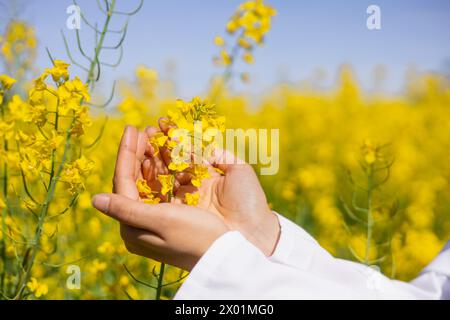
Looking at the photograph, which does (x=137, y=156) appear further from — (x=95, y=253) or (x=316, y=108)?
(x=316, y=108)

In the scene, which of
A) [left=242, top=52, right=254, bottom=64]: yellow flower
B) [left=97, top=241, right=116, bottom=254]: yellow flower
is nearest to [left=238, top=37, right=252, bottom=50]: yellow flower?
[left=242, top=52, right=254, bottom=64]: yellow flower

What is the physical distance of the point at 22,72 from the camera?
2.47 m

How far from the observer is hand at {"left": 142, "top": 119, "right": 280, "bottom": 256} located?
1.46m

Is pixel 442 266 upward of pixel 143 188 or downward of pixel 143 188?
downward

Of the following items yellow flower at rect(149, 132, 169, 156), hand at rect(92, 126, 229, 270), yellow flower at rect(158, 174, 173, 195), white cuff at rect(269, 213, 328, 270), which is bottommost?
white cuff at rect(269, 213, 328, 270)

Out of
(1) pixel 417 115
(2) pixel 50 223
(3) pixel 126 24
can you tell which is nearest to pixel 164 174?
(3) pixel 126 24

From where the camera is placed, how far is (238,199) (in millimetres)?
1479

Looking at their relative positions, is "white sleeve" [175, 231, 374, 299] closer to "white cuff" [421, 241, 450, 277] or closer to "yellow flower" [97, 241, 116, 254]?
"white cuff" [421, 241, 450, 277]

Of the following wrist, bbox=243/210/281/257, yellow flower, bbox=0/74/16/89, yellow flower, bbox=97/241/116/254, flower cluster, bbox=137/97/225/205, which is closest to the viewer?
flower cluster, bbox=137/97/225/205

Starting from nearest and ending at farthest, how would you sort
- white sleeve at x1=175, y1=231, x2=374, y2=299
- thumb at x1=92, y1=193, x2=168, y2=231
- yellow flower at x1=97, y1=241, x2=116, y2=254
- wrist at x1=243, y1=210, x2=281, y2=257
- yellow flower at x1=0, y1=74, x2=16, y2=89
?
white sleeve at x1=175, y1=231, x2=374, y2=299 → thumb at x1=92, y1=193, x2=168, y2=231 → wrist at x1=243, y1=210, x2=281, y2=257 → yellow flower at x1=0, y1=74, x2=16, y2=89 → yellow flower at x1=97, y1=241, x2=116, y2=254

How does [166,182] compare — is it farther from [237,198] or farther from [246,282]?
[246,282]

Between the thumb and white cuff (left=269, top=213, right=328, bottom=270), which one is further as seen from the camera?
white cuff (left=269, top=213, right=328, bottom=270)

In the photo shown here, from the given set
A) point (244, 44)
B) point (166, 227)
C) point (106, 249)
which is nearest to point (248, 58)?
point (244, 44)

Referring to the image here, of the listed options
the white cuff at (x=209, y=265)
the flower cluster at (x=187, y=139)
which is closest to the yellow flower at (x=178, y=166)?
the flower cluster at (x=187, y=139)
